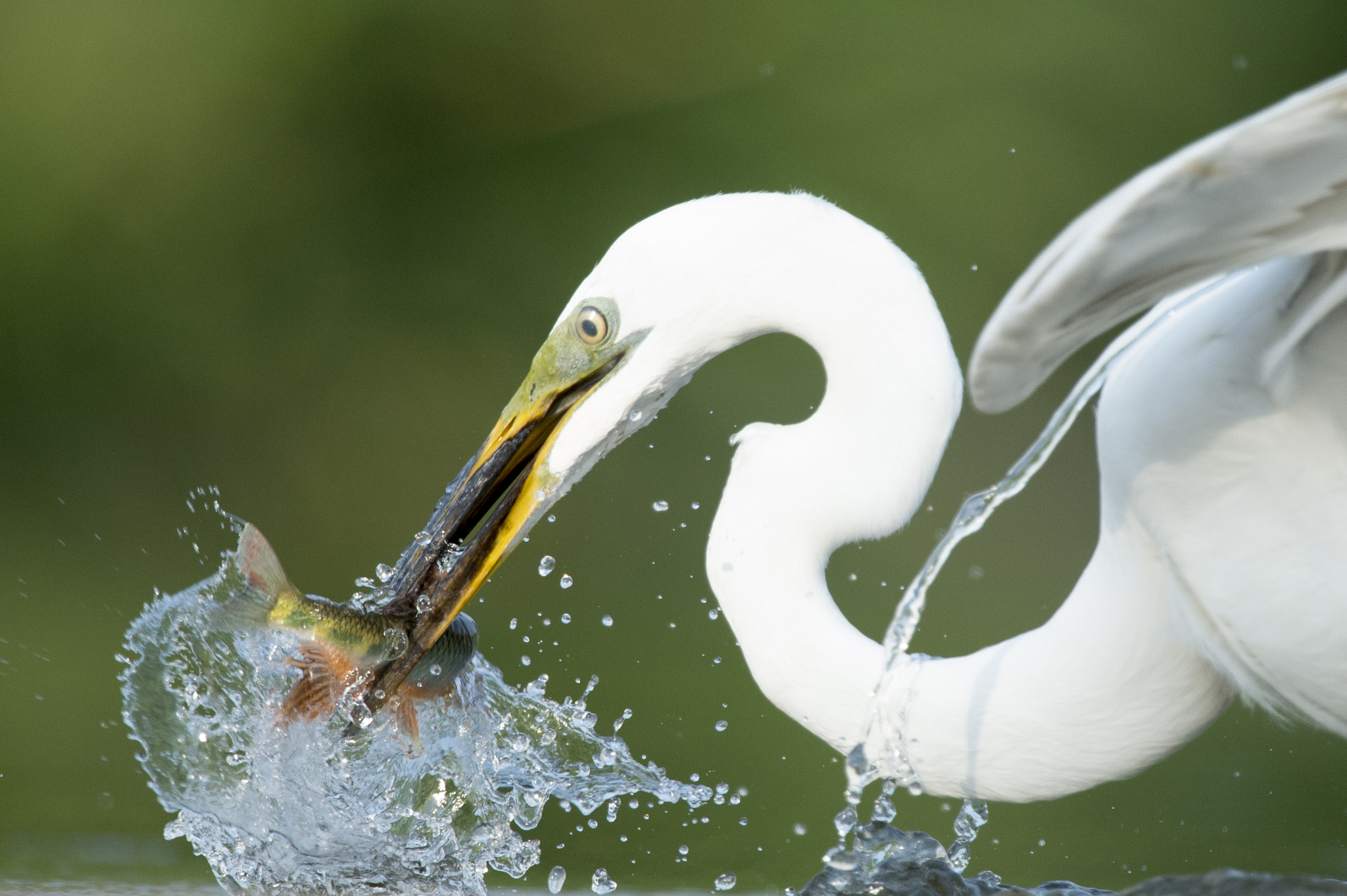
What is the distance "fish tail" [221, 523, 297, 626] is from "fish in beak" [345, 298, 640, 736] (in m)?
0.18

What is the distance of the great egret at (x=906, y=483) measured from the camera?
1.32m

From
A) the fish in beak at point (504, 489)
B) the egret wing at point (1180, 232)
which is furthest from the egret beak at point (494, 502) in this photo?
the egret wing at point (1180, 232)

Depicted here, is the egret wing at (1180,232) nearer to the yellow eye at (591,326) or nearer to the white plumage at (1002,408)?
the white plumage at (1002,408)

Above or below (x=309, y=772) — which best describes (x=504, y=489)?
above

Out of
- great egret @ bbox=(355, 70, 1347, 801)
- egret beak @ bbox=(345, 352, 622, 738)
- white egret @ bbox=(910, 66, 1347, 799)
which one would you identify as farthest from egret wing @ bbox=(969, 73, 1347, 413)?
egret beak @ bbox=(345, 352, 622, 738)

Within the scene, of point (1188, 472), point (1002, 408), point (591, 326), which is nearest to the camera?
point (1002, 408)

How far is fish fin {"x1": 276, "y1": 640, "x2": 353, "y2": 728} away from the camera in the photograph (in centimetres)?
149

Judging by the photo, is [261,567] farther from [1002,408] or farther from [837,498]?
[1002,408]

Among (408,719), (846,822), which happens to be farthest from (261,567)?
(846,822)

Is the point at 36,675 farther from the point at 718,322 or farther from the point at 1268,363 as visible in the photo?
the point at 1268,363

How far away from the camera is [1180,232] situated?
42.0 inches

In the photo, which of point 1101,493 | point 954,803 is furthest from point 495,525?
point 954,803

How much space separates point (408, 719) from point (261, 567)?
0.95ft

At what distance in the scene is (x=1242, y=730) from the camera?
5492 millimetres
